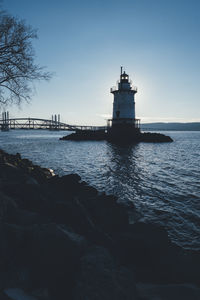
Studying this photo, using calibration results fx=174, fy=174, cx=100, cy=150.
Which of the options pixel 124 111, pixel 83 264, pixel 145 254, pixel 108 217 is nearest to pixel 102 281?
pixel 83 264

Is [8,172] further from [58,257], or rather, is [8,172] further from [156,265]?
[156,265]

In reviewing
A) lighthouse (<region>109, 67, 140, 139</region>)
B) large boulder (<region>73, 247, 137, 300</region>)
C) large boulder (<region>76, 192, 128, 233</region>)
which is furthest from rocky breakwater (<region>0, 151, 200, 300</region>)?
lighthouse (<region>109, 67, 140, 139</region>)

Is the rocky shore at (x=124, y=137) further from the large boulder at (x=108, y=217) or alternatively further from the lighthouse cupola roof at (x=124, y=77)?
the large boulder at (x=108, y=217)

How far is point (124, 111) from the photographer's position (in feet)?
140

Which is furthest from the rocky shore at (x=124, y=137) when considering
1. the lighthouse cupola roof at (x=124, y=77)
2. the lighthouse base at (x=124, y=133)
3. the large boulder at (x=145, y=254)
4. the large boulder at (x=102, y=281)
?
the large boulder at (x=102, y=281)

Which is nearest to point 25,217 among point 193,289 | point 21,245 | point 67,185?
point 21,245

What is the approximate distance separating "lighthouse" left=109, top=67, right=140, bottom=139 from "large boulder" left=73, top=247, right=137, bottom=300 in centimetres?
4128

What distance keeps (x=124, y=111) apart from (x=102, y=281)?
1649 inches

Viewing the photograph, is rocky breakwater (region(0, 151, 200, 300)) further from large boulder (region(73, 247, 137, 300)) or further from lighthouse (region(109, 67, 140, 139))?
lighthouse (region(109, 67, 140, 139))

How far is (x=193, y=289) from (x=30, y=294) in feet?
9.47

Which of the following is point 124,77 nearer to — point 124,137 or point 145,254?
point 124,137

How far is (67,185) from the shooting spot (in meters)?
8.79

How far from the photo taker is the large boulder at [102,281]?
2605 millimetres

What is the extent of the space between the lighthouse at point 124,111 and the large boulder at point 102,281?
41285 millimetres
